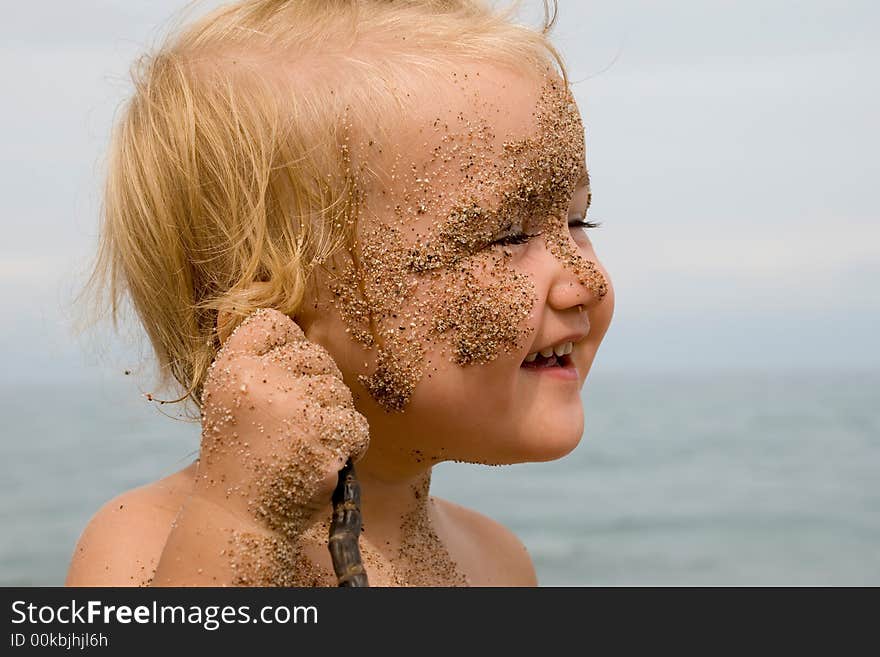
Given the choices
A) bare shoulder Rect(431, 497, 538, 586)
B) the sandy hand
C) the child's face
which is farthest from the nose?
bare shoulder Rect(431, 497, 538, 586)

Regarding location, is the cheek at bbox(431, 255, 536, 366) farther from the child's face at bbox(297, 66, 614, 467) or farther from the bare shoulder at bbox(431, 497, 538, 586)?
the bare shoulder at bbox(431, 497, 538, 586)

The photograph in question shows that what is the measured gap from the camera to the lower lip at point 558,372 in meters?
1.71

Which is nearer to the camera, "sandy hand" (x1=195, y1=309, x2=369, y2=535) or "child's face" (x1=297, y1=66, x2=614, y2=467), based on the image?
"sandy hand" (x1=195, y1=309, x2=369, y2=535)

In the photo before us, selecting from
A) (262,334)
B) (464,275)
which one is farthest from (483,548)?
(262,334)

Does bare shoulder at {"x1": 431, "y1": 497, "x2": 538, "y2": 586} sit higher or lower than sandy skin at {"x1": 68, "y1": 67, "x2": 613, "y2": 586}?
lower

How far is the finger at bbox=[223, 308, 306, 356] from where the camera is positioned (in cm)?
148

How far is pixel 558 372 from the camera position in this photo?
172cm

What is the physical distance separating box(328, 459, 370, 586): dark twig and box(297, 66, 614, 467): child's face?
0.87ft

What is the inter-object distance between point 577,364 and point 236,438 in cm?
61

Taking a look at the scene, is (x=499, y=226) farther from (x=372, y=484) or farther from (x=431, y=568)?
(x=431, y=568)

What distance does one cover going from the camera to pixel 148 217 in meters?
1.76

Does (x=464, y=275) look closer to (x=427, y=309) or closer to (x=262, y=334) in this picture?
(x=427, y=309)

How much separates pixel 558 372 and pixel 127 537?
2.36ft

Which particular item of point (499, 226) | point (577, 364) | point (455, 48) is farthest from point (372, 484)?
point (455, 48)
